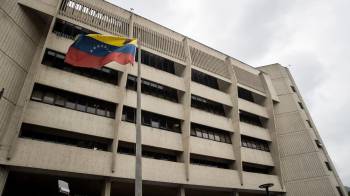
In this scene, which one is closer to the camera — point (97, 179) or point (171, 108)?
point (97, 179)

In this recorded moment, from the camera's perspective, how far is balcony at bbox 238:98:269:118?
29741 millimetres

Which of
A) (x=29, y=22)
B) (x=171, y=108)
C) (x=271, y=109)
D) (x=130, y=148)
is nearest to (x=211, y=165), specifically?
(x=171, y=108)

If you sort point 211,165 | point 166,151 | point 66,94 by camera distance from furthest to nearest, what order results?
point 211,165
point 166,151
point 66,94

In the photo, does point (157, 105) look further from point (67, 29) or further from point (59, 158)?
A: point (67, 29)

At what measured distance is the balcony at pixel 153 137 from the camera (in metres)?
20.1

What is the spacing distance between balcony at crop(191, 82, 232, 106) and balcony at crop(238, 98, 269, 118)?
6.82 feet

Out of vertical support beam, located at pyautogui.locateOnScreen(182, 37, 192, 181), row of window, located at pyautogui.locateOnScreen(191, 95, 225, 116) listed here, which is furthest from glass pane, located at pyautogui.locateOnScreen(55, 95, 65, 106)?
row of window, located at pyautogui.locateOnScreen(191, 95, 225, 116)

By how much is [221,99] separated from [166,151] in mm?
8804

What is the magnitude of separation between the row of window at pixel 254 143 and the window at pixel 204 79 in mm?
6516

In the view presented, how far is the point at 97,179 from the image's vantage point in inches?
723

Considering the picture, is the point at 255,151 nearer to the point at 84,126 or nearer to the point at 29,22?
the point at 84,126

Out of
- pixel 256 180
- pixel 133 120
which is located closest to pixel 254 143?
pixel 256 180

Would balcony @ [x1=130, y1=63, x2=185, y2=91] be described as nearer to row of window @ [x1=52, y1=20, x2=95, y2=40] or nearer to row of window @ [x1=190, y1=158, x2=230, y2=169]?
row of window @ [x1=52, y1=20, x2=95, y2=40]

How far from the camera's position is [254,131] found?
95.7ft
